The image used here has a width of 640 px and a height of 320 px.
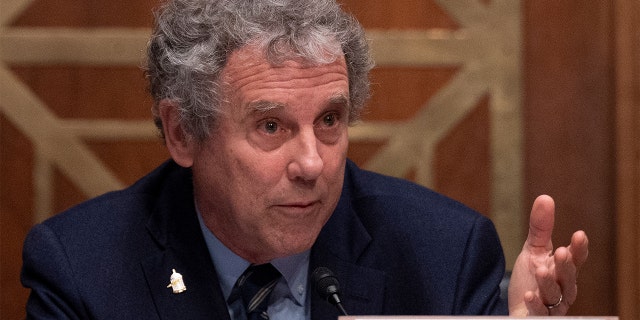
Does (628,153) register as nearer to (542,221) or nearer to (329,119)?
(542,221)

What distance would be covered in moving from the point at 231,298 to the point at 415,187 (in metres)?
0.61

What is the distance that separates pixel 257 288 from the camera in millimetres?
2355

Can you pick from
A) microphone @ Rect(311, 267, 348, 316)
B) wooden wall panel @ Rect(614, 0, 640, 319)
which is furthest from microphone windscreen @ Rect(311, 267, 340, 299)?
wooden wall panel @ Rect(614, 0, 640, 319)

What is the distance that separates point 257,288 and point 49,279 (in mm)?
469

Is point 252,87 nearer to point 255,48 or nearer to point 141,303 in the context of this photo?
point 255,48

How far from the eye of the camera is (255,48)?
2.18 m

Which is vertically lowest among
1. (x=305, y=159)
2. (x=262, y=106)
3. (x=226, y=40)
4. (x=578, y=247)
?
(x=578, y=247)

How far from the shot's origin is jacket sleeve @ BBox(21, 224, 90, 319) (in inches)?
89.1

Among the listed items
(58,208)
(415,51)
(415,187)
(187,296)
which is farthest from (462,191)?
(187,296)

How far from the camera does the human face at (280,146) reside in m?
2.15

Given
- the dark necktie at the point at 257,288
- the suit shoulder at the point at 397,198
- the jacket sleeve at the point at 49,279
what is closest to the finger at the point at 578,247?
the suit shoulder at the point at 397,198

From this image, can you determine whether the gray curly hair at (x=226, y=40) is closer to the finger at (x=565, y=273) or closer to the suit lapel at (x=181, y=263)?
the suit lapel at (x=181, y=263)

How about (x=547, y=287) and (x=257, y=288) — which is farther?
(x=257, y=288)

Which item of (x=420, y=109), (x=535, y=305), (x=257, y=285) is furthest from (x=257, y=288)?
(x=420, y=109)
